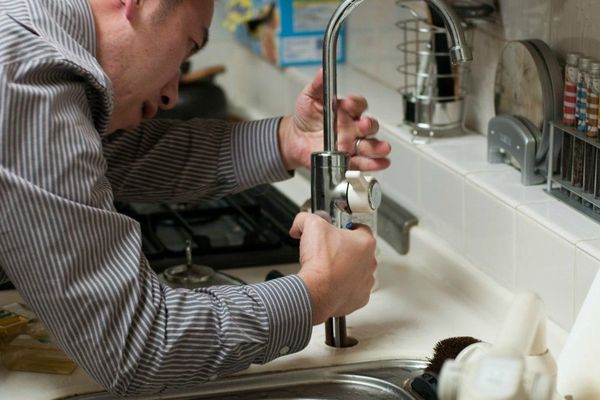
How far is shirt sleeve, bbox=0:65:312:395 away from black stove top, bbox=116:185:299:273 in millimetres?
391

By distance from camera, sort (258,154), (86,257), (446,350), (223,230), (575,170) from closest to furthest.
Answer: (86,257), (446,350), (575,170), (258,154), (223,230)

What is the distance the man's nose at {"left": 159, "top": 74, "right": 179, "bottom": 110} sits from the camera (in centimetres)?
144

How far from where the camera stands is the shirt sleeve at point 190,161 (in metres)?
1.60

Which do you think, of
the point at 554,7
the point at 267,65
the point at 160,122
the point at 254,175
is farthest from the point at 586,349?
the point at 267,65

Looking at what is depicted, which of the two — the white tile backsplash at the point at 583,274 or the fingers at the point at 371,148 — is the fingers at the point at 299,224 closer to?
the fingers at the point at 371,148

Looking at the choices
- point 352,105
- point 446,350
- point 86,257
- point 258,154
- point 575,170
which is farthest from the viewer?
point 258,154

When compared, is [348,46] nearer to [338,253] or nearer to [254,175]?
[254,175]

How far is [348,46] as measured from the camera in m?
2.20

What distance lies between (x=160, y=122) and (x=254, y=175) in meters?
0.17

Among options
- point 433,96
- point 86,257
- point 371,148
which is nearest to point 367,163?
point 371,148

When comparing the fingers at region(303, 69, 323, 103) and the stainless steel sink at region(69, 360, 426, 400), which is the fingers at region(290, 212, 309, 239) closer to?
the stainless steel sink at region(69, 360, 426, 400)

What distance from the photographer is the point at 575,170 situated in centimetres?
137

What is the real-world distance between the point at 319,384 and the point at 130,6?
19.1 inches

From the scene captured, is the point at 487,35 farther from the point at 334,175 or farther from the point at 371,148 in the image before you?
the point at 334,175
